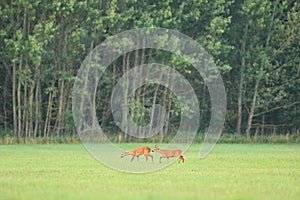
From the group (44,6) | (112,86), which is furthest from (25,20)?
(112,86)

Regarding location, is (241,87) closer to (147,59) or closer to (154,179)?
(147,59)

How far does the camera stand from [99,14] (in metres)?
41.8

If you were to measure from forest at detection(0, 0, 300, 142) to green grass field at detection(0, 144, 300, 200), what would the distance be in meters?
12.5

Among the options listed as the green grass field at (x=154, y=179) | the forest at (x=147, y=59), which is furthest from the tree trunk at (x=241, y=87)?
the green grass field at (x=154, y=179)

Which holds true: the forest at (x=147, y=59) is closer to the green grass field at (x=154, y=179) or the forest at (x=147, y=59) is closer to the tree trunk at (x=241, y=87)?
the tree trunk at (x=241, y=87)

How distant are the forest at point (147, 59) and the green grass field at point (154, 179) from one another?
493 inches

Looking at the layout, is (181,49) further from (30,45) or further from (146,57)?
(30,45)

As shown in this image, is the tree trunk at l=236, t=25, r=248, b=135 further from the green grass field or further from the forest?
the green grass field

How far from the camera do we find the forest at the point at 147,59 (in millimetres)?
40219

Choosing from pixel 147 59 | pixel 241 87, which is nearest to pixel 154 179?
pixel 147 59

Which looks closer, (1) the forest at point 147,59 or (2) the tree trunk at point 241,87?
(1) the forest at point 147,59

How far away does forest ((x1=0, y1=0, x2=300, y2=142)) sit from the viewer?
40.2m

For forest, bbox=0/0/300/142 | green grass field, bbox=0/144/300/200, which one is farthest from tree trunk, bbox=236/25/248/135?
green grass field, bbox=0/144/300/200

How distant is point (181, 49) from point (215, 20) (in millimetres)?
2211
